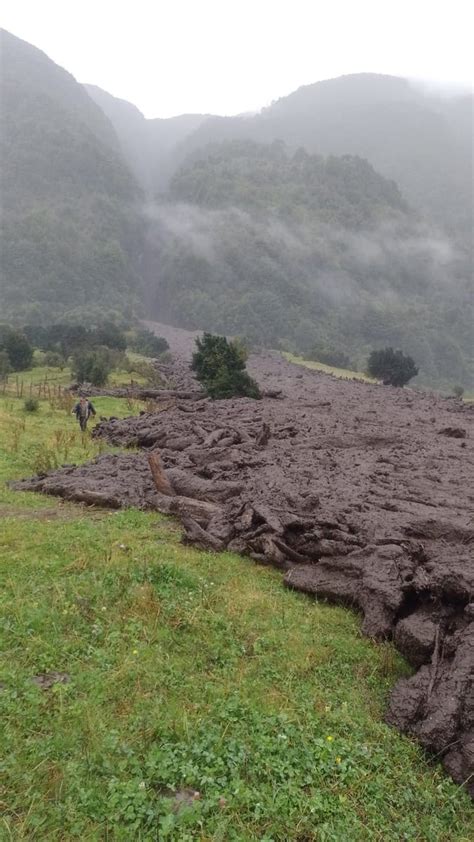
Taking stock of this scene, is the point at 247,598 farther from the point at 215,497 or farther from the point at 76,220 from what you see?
the point at 76,220

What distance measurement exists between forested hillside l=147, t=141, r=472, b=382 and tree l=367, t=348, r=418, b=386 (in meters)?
48.5

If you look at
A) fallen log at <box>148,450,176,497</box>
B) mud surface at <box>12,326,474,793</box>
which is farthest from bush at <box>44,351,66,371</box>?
fallen log at <box>148,450,176,497</box>

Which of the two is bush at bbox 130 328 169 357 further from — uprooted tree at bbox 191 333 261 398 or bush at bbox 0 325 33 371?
uprooted tree at bbox 191 333 261 398

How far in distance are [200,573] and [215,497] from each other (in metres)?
2.71

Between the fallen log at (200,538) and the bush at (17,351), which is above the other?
the fallen log at (200,538)

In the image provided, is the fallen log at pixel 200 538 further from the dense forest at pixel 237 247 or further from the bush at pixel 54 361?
the dense forest at pixel 237 247

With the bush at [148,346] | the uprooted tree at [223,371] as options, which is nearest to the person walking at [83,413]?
the uprooted tree at [223,371]

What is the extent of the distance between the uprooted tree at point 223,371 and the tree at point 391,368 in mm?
22373

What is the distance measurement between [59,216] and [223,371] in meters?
128

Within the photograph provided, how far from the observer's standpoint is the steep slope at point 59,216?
114125mm

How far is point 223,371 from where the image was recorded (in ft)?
84.2

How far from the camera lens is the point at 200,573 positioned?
7.67 metres

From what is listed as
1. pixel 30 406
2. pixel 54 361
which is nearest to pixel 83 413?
pixel 30 406

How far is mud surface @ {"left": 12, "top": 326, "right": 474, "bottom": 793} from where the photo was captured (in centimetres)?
545
